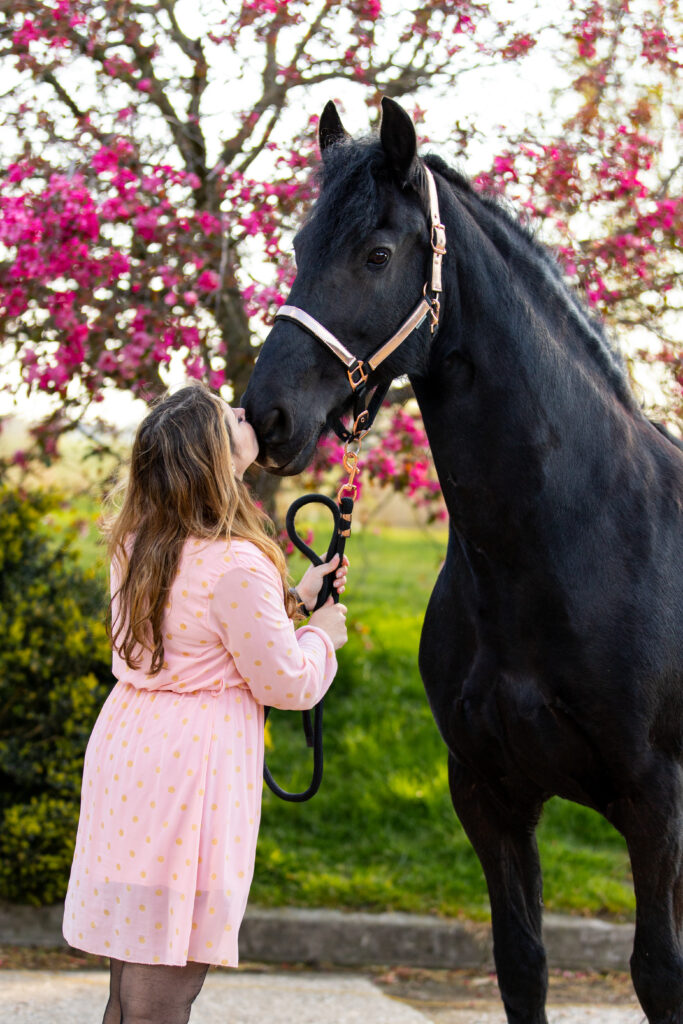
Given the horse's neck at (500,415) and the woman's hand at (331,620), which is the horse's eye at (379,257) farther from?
the woman's hand at (331,620)

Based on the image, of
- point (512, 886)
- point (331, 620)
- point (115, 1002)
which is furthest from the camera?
point (512, 886)

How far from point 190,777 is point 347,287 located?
38.1 inches

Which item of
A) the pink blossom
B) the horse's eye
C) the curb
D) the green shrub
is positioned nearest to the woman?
the horse's eye

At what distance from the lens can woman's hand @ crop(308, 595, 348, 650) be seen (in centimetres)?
226

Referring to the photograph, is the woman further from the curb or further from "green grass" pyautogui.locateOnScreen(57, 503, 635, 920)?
"green grass" pyautogui.locateOnScreen(57, 503, 635, 920)

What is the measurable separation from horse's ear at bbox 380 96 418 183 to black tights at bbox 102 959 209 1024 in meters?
1.58

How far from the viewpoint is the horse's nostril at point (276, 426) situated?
195 cm

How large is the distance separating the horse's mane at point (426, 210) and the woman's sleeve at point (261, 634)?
25.2 inches

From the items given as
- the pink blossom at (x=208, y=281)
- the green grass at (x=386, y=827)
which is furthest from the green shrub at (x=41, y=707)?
the pink blossom at (x=208, y=281)

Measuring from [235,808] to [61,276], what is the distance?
2505 millimetres

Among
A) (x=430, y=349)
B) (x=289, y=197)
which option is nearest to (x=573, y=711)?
(x=430, y=349)

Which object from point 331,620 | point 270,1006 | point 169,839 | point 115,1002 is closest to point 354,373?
point 331,620

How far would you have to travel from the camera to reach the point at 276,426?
1.98 m

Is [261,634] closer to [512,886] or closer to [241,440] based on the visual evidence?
[241,440]
